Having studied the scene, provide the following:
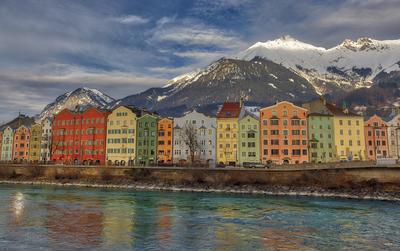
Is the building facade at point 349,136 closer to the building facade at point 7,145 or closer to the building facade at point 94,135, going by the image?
the building facade at point 94,135

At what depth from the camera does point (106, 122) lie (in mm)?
120250

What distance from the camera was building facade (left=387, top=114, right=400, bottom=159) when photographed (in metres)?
109

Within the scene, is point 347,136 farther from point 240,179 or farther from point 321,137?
point 240,179

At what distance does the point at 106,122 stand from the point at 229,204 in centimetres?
7506

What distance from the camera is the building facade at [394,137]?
109 meters

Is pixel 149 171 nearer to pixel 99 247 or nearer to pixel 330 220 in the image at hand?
pixel 330 220

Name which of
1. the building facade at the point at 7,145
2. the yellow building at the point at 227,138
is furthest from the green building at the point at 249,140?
the building facade at the point at 7,145

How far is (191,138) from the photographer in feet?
340

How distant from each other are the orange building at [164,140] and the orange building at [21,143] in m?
54.1

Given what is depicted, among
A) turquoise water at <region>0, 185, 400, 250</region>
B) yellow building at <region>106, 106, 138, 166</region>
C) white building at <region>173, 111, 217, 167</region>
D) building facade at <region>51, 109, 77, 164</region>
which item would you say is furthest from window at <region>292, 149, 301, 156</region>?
building facade at <region>51, 109, 77, 164</region>

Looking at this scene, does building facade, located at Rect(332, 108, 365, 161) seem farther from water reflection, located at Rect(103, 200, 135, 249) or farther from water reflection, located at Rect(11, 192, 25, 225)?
water reflection, located at Rect(11, 192, 25, 225)

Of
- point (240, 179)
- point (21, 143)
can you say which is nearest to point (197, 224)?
point (240, 179)

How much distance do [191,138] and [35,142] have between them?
6388 centimetres

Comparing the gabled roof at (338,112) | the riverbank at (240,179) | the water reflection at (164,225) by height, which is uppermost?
the gabled roof at (338,112)
